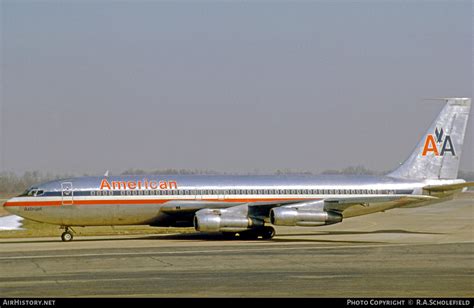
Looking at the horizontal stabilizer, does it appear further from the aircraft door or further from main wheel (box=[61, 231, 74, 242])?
main wheel (box=[61, 231, 74, 242])

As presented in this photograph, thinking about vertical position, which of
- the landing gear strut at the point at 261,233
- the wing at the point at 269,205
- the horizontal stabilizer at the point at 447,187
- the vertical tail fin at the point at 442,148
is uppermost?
the vertical tail fin at the point at 442,148

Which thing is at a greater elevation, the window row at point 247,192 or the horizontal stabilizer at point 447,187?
the horizontal stabilizer at point 447,187

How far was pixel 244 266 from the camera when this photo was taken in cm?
2562

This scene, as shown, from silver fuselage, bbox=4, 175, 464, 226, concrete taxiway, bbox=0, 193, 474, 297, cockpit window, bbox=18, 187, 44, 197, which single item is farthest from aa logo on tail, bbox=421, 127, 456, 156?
cockpit window, bbox=18, 187, 44, 197

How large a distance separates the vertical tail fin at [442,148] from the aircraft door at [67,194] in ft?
58.0

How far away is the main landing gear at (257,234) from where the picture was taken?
132 ft

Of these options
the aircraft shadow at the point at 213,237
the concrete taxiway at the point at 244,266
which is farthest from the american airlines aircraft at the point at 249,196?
the concrete taxiway at the point at 244,266

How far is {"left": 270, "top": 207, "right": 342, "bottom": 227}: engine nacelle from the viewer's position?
3869 centimetres

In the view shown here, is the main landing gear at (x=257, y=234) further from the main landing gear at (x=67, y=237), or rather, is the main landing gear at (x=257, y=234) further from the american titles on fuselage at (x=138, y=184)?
the main landing gear at (x=67, y=237)

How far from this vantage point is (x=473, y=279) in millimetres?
21562

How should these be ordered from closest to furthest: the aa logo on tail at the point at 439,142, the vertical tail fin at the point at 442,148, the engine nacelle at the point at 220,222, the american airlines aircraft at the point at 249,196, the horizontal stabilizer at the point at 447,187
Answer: the engine nacelle at the point at 220,222
the american airlines aircraft at the point at 249,196
the horizontal stabilizer at the point at 447,187
the vertical tail fin at the point at 442,148
the aa logo on tail at the point at 439,142

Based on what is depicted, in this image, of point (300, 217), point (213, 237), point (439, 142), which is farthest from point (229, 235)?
point (439, 142)

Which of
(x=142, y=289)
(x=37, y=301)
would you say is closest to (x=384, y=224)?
(x=142, y=289)

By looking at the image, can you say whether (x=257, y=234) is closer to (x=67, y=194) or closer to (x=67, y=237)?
(x=67, y=237)
